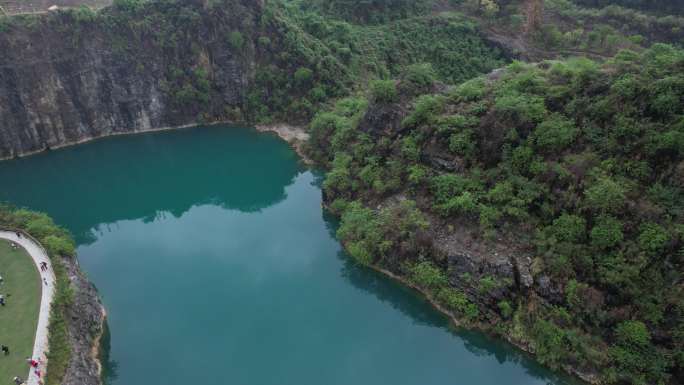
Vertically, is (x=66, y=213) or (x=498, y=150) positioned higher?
(x=498, y=150)

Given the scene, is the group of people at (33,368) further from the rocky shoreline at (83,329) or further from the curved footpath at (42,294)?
the rocky shoreline at (83,329)

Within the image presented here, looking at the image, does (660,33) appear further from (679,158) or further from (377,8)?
(679,158)

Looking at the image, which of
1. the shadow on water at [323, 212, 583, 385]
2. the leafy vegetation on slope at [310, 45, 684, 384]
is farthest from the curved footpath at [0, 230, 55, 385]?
the leafy vegetation on slope at [310, 45, 684, 384]

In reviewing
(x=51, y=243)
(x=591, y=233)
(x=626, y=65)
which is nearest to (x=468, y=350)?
(x=591, y=233)

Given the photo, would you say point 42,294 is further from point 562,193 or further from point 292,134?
point 292,134

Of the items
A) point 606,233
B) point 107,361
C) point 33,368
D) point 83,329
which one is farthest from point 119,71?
point 606,233

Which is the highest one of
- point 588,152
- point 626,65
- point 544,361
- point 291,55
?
point 626,65
